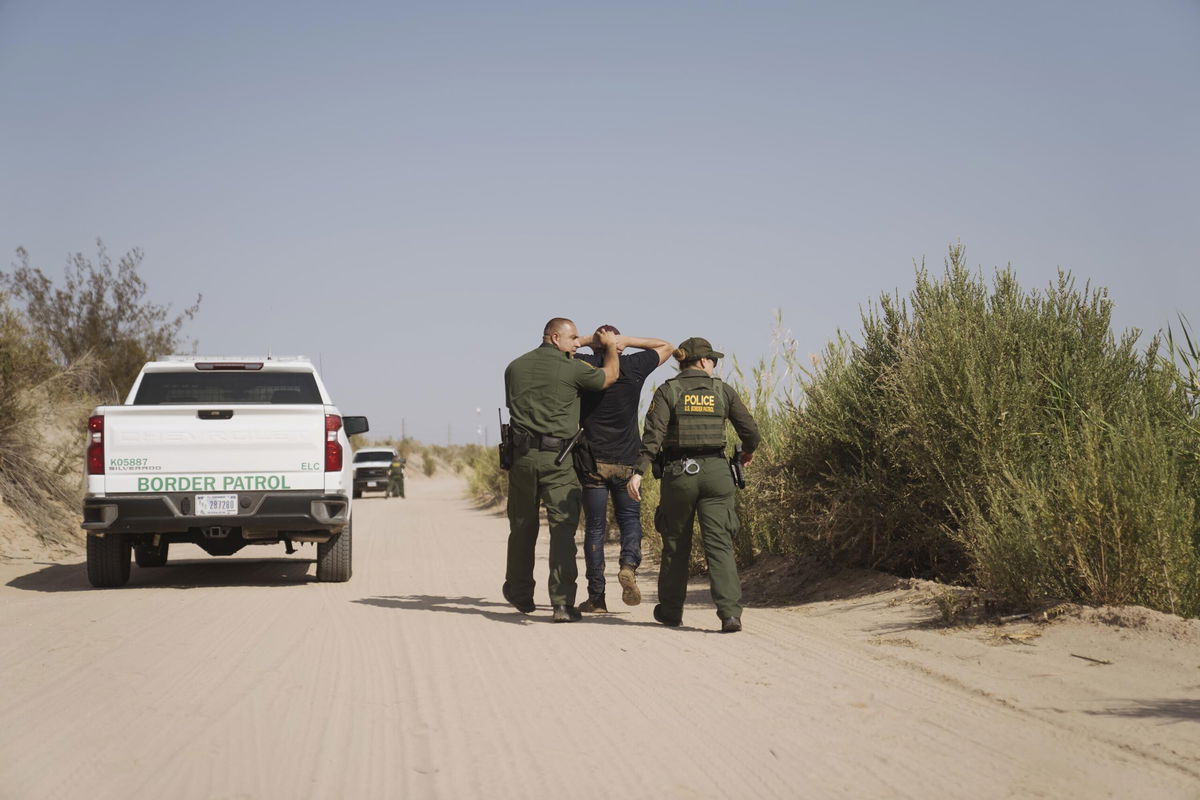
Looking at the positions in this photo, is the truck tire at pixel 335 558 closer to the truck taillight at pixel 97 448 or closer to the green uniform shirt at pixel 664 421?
the truck taillight at pixel 97 448

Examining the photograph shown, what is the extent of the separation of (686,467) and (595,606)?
1924mm

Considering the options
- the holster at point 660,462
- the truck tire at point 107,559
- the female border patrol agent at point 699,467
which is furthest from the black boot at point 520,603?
the truck tire at point 107,559

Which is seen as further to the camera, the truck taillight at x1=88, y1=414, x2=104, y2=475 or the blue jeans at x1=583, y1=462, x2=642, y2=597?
the truck taillight at x1=88, y1=414, x2=104, y2=475

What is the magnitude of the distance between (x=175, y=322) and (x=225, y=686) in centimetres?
2591

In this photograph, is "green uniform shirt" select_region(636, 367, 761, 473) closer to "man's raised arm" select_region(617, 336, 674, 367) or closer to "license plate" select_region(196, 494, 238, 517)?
"man's raised arm" select_region(617, 336, 674, 367)

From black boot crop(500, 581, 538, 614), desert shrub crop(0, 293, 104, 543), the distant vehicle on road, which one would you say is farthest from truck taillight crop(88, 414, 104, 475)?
the distant vehicle on road

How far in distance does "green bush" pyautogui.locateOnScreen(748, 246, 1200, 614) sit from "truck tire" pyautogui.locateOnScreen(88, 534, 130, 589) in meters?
6.25

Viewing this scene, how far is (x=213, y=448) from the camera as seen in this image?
1108 centimetres

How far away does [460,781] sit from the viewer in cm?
475

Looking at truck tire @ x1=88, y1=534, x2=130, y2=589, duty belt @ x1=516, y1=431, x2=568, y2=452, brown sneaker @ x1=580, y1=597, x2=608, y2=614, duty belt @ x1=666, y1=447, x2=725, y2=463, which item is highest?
duty belt @ x1=516, y1=431, x2=568, y2=452

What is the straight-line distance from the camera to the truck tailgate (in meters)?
10.9

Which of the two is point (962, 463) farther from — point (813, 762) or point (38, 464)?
point (38, 464)

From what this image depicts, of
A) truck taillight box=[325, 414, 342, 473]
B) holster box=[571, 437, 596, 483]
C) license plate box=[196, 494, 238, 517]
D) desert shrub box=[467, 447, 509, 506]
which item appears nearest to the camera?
holster box=[571, 437, 596, 483]

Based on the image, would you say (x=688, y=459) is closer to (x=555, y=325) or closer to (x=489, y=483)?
(x=555, y=325)
